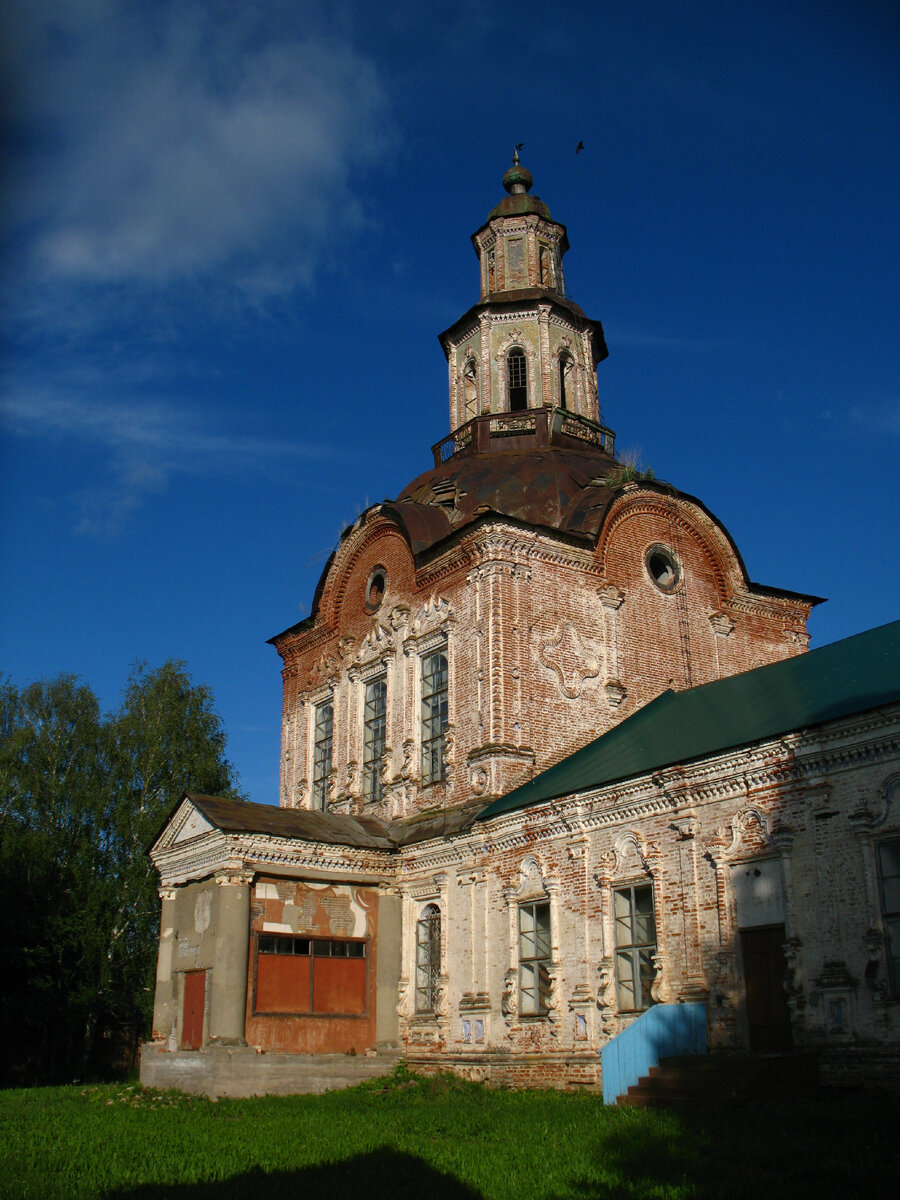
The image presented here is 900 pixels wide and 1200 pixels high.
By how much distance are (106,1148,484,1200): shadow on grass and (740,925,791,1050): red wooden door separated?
4.98 meters

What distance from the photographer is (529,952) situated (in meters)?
15.9

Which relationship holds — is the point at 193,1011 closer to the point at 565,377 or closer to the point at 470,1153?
the point at 470,1153

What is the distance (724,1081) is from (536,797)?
5.62m

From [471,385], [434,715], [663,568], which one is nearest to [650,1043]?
[434,715]

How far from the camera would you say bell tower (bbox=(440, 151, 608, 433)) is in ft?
79.0

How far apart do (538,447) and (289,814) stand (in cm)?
910

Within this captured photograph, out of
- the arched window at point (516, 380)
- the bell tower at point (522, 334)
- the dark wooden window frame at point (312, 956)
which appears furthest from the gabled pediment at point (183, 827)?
the arched window at point (516, 380)

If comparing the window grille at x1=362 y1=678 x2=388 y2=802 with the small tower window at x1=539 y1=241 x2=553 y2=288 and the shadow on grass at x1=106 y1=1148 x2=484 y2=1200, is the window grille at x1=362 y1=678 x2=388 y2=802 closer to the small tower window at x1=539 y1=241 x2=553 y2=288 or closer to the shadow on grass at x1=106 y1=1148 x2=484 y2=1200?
the small tower window at x1=539 y1=241 x2=553 y2=288

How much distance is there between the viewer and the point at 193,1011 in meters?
17.3

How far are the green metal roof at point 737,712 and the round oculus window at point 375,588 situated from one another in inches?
223

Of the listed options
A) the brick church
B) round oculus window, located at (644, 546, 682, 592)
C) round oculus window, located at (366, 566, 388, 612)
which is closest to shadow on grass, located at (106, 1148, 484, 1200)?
the brick church

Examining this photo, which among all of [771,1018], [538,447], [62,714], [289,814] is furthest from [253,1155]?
[62,714]

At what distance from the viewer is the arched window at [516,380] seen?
24.1m

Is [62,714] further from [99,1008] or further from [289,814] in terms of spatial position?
[289,814]
